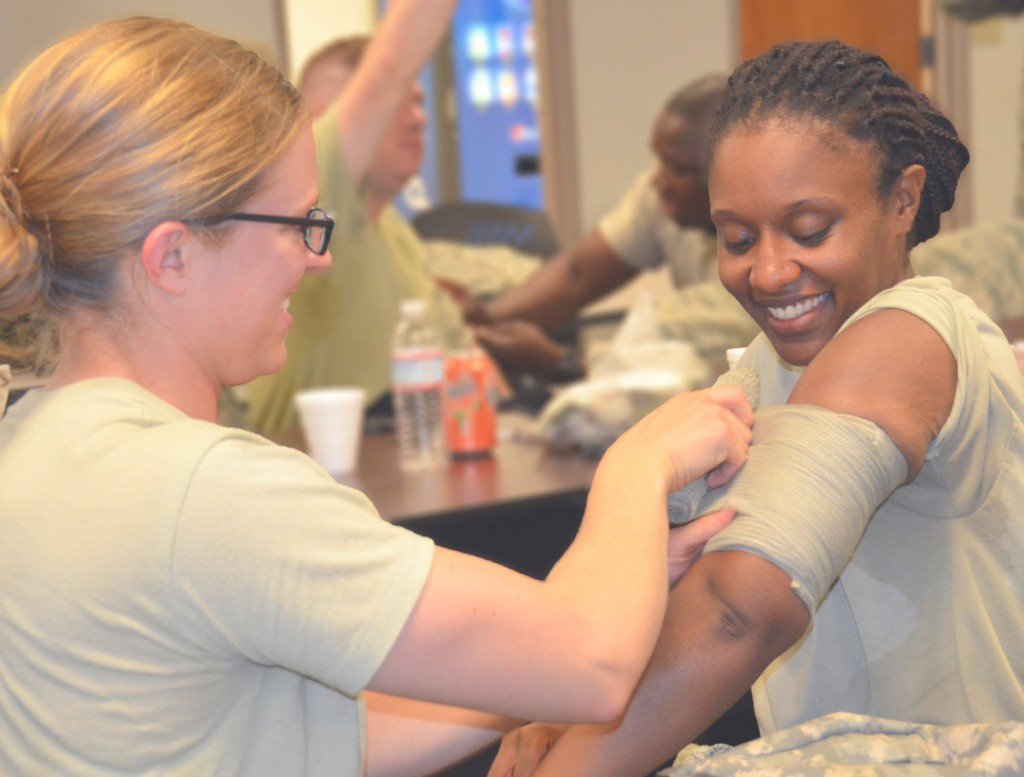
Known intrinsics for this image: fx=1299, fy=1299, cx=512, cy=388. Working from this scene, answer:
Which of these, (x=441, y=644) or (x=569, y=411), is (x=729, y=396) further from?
(x=569, y=411)

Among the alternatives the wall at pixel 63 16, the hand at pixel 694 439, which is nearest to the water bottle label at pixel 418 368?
the hand at pixel 694 439

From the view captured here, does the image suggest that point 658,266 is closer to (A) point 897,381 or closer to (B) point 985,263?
(B) point 985,263

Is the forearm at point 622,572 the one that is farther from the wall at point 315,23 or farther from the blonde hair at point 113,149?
the wall at point 315,23

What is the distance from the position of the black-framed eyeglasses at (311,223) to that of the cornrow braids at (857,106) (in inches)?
13.1

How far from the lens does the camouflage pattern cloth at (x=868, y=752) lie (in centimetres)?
88

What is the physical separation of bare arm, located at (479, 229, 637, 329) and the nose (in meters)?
2.70

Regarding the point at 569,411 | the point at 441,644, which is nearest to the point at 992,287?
the point at 569,411

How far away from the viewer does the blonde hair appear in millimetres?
939

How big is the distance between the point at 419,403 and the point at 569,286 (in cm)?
154

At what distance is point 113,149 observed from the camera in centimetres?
94

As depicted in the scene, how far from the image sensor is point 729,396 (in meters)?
1.10

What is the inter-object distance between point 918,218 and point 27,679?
798 millimetres

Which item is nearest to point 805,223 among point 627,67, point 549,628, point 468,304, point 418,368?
point 549,628

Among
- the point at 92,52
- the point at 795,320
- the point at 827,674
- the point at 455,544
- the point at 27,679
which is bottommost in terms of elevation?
the point at 455,544
